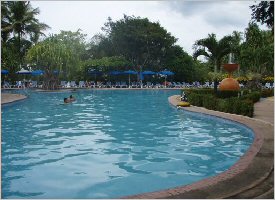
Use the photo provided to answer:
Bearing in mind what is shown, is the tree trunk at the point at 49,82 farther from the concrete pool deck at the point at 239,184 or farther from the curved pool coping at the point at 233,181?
the concrete pool deck at the point at 239,184

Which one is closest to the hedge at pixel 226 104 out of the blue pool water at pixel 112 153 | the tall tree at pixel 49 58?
the blue pool water at pixel 112 153

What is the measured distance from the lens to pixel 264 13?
12.1 meters

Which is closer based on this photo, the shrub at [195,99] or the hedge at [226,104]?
the hedge at [226,104]

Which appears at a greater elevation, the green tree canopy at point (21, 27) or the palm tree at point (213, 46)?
the green tree canopy at point (21, 27)

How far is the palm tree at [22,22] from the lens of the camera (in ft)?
142

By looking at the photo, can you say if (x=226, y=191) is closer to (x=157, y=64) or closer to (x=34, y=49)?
(x=34, y=49)

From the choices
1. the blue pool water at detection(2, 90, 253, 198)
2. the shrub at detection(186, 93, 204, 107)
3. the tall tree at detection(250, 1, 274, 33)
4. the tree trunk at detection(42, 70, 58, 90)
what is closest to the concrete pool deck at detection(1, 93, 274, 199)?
the blue pool water at detection(2, 90, 253, 198)

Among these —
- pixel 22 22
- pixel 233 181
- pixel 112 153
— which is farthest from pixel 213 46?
pixel 22 22

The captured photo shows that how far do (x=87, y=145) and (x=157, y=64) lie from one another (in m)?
44.4

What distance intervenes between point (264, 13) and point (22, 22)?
3811cm

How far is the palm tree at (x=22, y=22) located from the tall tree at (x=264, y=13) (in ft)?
115

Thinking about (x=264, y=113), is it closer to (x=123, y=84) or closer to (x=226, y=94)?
(x=226, y=94)

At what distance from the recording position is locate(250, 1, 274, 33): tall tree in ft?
39.1

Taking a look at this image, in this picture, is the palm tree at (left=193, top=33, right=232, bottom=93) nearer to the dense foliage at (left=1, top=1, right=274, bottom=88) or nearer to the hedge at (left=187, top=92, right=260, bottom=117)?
the hedge at (left=187, top=92, right=260, bottom=117)
